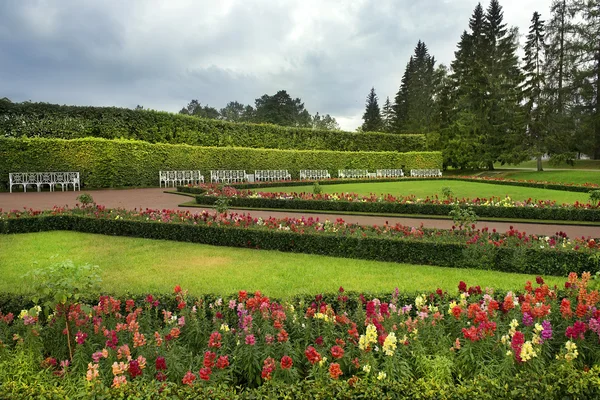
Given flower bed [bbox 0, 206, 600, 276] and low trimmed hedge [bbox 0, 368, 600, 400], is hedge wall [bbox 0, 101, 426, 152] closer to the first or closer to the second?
flower bed [bbox 0, 206, 600, 276]

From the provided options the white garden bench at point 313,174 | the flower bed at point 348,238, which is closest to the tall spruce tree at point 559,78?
the white garden bench at point 313,174

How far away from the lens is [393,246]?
689 centimetres

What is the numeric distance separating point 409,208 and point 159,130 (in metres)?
18.0

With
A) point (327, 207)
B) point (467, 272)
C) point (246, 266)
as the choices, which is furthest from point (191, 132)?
point (467, 272)

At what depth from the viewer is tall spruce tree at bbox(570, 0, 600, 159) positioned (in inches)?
1257

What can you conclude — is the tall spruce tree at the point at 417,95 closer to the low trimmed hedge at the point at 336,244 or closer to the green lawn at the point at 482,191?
the green lawn at the point at 482,191

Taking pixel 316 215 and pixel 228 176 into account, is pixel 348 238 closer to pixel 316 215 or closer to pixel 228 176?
pixel 316 215

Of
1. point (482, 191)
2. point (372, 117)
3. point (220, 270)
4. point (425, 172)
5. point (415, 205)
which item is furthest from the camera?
point (372, 117)

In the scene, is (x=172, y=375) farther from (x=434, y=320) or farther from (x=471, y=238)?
(x=471, y=238)

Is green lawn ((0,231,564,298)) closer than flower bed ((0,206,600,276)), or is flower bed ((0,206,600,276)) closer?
green lawn ((0,231,564,298))

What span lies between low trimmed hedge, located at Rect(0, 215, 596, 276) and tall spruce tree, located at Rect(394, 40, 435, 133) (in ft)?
146

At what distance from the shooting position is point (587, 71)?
32.6 m

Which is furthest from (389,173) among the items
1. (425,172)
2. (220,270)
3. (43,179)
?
(220,270)

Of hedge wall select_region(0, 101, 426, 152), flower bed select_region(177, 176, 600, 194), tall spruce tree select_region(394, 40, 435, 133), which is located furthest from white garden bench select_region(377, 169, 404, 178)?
tall spruce tree select_region(394, 40, 435, 133)
